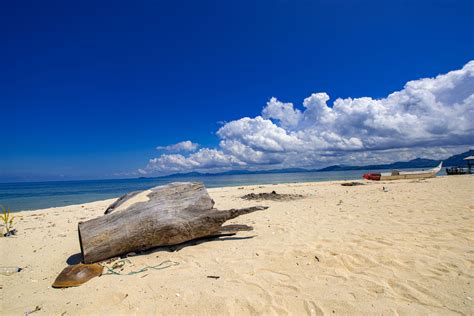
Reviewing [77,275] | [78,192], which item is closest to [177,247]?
[77,275]

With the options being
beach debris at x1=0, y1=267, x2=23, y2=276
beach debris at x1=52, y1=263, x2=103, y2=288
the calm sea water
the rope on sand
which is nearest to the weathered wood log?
the rope on sand

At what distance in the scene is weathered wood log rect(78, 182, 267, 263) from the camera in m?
5.02

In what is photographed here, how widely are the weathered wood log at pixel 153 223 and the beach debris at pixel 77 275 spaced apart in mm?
463

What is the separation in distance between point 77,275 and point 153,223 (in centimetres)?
165

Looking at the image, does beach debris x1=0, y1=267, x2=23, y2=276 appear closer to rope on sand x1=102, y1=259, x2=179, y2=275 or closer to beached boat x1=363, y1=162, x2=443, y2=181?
rope on sand x1=102, y1=259, x2=179, y2=275

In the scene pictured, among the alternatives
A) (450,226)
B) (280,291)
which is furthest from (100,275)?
(450,226)

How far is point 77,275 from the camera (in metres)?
4.16

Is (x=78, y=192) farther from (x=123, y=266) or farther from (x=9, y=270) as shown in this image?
(x=123, y=266)

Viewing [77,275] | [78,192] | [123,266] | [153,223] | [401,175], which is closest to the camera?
[77,275]

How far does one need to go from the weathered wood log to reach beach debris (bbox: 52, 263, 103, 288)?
463 millimetres

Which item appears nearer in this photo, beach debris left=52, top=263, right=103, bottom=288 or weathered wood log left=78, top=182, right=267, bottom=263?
beach debris left=52, top=263, right=103, bottom=288

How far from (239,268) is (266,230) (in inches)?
108

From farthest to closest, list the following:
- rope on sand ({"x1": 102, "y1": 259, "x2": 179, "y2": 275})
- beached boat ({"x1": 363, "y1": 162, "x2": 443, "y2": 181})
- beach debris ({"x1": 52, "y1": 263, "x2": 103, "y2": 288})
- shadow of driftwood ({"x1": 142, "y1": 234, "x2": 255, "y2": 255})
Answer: beached boat ({"x1": 363, "y1": 162, "x2": 443, "y2": 181}) < shadow of driftwood ({"x1": 142, "y1": 234, "x2": 255, "y2": 255}) < rope on sand ({"x1": 102, "y1": 259, "x2": 179, "y2": 275}) < beach debris ({"x1": 52, "y1": 263, "x2": 103, "y2": 288})

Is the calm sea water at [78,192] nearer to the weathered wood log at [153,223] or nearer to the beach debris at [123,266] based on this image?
the weathered wood log at [153,223]
